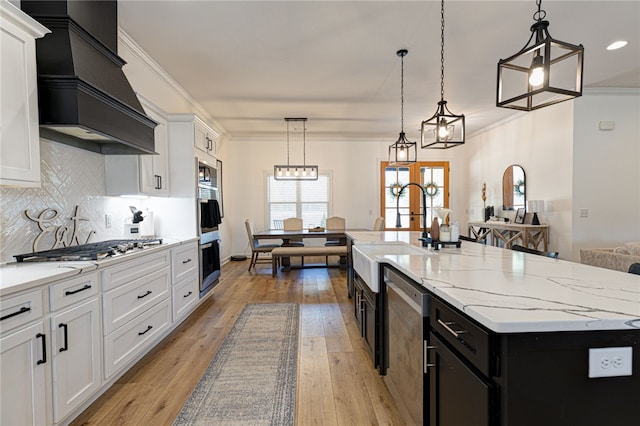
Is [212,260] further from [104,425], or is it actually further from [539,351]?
[539,351]

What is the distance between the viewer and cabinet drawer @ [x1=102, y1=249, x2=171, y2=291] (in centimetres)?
194

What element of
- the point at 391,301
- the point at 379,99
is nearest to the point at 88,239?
the point at 391,301

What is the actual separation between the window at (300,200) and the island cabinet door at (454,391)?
234 inches

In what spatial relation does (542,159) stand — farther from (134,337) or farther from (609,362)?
(134,337)

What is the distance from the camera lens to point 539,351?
88 cm

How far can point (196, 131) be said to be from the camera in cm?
363

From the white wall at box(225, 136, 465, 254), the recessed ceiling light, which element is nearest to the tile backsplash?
the white wall at box(225, 136, 465, 254)

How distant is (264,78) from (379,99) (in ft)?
6.11

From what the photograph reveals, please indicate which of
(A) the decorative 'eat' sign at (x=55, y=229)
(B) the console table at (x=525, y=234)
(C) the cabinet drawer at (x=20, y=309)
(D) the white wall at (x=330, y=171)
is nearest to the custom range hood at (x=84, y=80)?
(A) the decorative 'eat' sign at (x=55, y=229)

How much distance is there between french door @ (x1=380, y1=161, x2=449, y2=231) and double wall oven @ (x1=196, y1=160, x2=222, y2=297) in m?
4.45

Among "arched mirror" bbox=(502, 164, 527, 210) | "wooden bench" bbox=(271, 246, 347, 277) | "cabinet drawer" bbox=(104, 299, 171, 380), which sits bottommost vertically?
"cabinet drawer" bbox=(104, 299, 171, 380)

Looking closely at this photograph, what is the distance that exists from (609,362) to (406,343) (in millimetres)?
857

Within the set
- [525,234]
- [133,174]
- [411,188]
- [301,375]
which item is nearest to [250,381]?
[301,375]

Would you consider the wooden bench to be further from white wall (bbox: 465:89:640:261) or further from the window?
white wall (bbox: 465:89:640:261)
